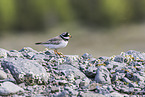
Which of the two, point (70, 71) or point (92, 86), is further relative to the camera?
point (70, 71)

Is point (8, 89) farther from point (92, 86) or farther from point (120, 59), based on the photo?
point (120, 59)

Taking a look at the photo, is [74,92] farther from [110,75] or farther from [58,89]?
[110,75]

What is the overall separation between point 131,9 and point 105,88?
1084 inches

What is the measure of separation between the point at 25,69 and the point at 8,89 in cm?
94

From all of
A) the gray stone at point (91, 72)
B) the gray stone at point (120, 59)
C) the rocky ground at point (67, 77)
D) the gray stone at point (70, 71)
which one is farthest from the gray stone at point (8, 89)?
the gray stone at point (120, 59)

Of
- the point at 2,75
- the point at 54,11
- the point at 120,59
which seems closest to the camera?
the point at 2,75

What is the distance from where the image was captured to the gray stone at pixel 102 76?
291 inches

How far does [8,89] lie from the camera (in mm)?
6406

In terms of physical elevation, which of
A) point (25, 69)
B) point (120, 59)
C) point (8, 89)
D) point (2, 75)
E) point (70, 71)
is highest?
point (120, 59)

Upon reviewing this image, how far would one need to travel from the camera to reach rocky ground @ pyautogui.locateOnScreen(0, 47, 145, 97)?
6.64m

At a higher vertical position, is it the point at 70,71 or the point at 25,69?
the point at 70,71

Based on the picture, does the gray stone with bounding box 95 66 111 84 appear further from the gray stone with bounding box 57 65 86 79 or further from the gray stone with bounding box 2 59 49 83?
the gray stone with bounding box 2 59 49 83

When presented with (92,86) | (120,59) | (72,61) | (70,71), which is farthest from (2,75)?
(120,59)

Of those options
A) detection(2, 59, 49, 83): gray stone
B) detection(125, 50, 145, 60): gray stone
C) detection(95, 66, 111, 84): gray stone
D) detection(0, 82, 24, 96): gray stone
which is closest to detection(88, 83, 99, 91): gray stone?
detection(95, 66, 111, 84): gray stone
